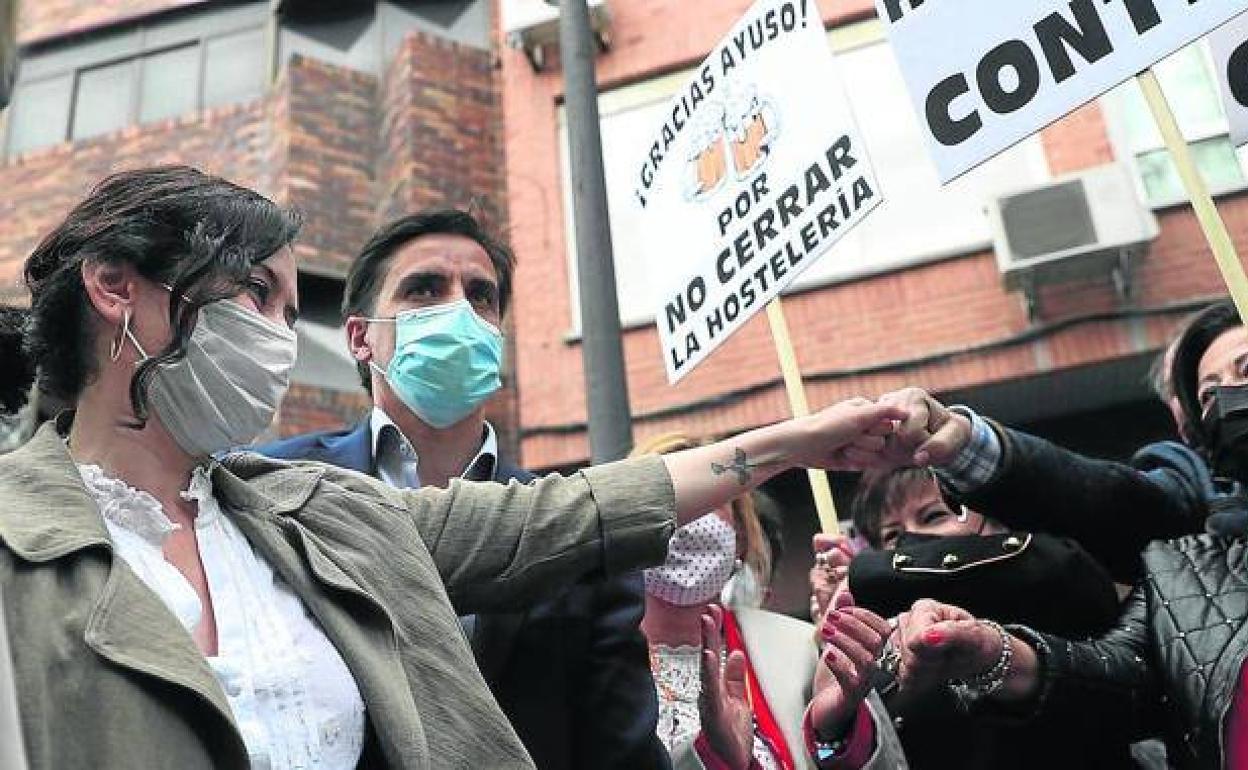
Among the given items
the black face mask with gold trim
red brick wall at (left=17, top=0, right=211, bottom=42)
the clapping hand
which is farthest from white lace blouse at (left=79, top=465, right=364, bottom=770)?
red brick wall at (left=17, top=0, right=211, bottom=42)

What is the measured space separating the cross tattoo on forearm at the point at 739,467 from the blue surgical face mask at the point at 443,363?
0.84m

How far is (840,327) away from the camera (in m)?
7.83

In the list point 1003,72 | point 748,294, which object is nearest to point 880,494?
point 748,294

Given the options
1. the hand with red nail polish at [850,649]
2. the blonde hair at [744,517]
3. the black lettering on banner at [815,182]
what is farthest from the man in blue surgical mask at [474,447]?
the black lettering on banner at [815,182]

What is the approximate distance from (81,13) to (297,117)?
10.7ft

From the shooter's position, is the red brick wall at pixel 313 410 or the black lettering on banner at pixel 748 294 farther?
the red brick wall at pixel 313 410

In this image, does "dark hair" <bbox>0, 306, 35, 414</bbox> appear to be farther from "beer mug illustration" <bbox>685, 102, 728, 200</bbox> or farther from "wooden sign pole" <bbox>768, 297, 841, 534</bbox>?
"beer mug illustration" <bbox>685, 102, 728, 200</bbox>

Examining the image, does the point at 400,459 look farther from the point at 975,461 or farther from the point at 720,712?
the point at 975,461

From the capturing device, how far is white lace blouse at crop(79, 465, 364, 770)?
1.52 metres

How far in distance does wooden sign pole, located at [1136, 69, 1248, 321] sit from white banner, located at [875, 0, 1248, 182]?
0.10m

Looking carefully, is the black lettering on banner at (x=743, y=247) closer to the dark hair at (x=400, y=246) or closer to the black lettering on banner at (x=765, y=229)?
the black lettering on banner at (x=765, y=229)

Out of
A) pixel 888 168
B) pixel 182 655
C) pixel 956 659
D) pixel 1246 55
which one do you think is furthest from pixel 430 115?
pixel 182 655

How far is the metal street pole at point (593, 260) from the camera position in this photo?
400 cm

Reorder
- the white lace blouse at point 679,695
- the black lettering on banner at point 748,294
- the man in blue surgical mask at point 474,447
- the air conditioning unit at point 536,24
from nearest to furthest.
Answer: the man in blue surgical mask at point 474,447
the white lace blouse at point 679,695
the black lettering on banner at point 748,294
the air conditioning unit at point 536,24
